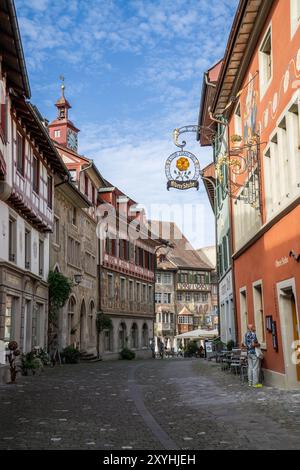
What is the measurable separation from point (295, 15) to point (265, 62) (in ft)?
10.3

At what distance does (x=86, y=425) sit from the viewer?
8.68 metres

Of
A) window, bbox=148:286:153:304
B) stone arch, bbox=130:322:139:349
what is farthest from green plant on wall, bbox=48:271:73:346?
window, bbox=148:286:153:304

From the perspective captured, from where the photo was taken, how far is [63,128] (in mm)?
39781

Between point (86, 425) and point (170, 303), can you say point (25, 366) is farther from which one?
point (170, 303)

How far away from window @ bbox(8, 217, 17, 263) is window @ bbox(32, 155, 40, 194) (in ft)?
8.50

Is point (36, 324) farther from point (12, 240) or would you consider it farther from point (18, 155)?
point (18, 155)

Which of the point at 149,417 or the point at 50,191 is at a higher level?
the point at 50,191

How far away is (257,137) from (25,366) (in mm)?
10670

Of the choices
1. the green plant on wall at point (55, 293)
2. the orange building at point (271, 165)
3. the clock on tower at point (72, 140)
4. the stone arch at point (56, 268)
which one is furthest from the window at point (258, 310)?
the clock on tower at point (72, 140)

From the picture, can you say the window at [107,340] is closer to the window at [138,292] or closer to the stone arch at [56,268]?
the window at [138,292]

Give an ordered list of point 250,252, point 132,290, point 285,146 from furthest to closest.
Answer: point 132,290
point 250,252
point 285,146

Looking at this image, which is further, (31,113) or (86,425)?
(31,113)

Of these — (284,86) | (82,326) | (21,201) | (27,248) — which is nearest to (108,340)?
(82,326)

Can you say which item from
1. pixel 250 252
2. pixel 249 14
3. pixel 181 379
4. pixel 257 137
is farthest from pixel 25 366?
pixel 249 14
